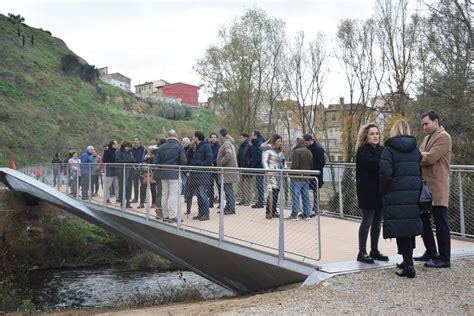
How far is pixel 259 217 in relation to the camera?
7.06 metres

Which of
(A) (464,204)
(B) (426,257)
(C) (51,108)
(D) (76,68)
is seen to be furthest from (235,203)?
(D) (76,68)

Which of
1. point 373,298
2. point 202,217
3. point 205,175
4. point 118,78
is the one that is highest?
point 118,78

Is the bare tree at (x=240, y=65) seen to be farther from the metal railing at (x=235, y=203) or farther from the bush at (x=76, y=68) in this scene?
the bush at (x=76, y=68)

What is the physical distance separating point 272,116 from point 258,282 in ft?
80.0

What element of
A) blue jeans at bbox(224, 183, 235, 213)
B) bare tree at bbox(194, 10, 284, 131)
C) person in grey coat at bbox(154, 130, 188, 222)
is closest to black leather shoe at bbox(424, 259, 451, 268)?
blue jeans at bbox(224, 183, 235, 213)

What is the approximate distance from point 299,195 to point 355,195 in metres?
3.69

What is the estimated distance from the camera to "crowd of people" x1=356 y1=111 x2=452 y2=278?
16.8ft

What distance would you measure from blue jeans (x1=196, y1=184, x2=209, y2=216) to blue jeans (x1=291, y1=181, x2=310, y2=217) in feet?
5.30

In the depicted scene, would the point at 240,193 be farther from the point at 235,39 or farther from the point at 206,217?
the point at 235,39

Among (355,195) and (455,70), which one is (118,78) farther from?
(355,195)

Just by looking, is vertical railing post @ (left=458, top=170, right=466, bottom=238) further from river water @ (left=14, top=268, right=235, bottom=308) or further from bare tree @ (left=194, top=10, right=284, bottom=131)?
bare tree @ (left=194, top=10, right=284, bottom=131)

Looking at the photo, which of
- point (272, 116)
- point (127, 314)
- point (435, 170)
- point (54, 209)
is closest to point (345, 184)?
point (435, 170)

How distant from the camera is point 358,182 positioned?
575cm

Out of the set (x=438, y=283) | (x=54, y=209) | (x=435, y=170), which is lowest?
(x=54, y=209)
